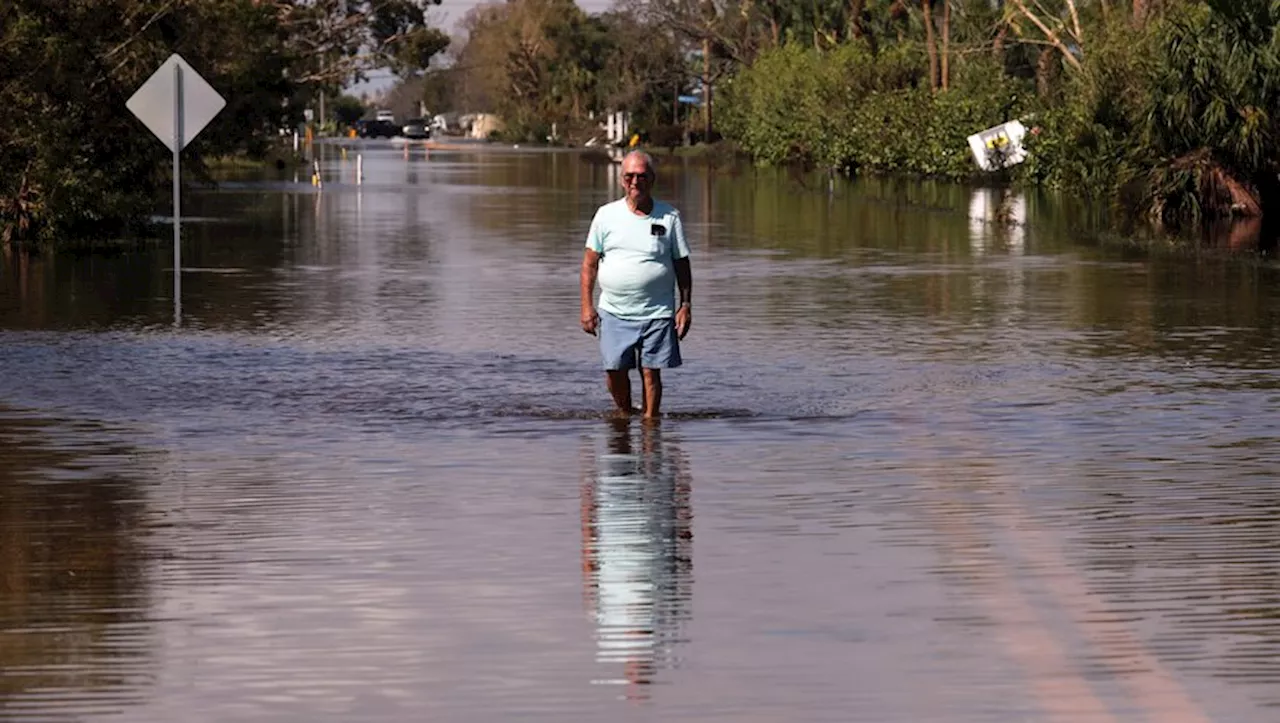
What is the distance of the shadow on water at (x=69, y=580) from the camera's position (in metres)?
8.10

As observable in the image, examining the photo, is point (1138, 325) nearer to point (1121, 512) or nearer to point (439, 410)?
point (439, 410)

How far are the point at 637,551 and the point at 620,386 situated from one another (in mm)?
4669

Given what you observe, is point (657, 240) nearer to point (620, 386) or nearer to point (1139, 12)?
point (620, 386)

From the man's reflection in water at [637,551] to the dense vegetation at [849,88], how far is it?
71.6 ft

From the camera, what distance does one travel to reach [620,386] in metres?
15.5

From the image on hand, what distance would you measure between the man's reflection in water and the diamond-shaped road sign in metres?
12.0

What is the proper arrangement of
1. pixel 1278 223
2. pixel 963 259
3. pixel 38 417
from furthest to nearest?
pixel 1278 223, pixel 963 259, pixel 38 417

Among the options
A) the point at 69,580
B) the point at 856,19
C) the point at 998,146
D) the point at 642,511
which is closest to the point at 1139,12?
the point at 998,146

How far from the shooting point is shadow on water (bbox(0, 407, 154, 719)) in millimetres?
8102

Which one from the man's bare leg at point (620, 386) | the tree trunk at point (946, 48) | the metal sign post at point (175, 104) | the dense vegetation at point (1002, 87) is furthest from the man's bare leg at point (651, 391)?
the tree trunk at point (946, 48)

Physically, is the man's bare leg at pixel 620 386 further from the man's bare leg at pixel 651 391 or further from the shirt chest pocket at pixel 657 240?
the shirt chest pocket at pixel 657 240

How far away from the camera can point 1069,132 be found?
55750mm

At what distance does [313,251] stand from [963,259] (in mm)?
8884

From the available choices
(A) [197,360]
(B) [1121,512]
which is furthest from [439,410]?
(B) [1121,512]
